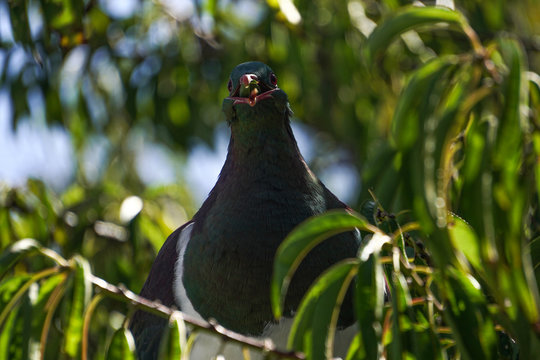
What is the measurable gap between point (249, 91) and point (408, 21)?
3.93 ft

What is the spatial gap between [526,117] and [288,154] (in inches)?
53.8

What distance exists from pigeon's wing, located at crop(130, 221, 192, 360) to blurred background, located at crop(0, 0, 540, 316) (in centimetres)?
38

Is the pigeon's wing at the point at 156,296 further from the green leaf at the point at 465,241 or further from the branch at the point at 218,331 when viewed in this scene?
the green leaf at the point at 465,241

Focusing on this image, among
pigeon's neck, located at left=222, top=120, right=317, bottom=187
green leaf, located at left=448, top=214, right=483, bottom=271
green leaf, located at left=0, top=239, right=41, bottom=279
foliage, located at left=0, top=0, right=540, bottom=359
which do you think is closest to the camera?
foliage, located at left=0, top=0, right=540, bottom=359

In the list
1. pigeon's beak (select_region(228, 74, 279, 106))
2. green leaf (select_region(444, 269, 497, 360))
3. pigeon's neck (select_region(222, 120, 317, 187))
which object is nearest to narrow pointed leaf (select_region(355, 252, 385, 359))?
green leaf (select_region(444, 269, 497, 360))

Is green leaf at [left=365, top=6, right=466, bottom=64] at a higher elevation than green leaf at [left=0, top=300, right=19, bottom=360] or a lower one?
higher

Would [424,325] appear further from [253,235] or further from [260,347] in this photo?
[253,235]

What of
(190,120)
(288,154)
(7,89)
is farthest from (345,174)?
(288,154)

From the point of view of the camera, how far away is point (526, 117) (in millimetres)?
1267

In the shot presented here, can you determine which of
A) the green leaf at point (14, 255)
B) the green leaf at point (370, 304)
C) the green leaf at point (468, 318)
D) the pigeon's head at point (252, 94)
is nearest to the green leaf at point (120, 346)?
the green leaf at point (14, 255)

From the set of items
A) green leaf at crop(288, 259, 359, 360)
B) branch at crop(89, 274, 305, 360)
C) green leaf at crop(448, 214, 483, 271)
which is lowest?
branch at crop(89, 274, 305, 360)

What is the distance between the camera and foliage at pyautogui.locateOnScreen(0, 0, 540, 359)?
4.19ft

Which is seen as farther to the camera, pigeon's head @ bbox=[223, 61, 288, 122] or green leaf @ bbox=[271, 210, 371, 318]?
pigeon's head @ bbox=[223, 61, 288, 122]

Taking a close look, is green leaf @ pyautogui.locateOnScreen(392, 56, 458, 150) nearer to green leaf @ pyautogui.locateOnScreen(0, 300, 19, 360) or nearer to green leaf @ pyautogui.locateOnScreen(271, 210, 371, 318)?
green leaf @ pyautogui.locateOnScreen(271, 210, 371, 318)
